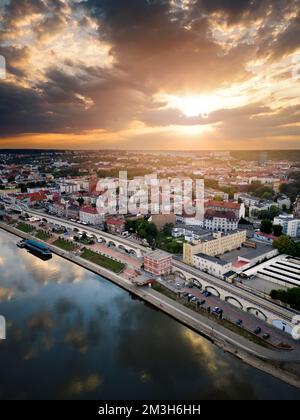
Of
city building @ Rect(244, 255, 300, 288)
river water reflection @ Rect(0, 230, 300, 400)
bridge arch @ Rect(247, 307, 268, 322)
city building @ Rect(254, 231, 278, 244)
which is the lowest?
river water reflection @ Rect(0, 230, 300, 400)

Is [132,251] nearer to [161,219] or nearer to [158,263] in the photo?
[158,263]

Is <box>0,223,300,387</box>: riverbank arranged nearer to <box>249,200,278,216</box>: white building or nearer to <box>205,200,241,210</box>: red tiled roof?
<box>205,200,241,210</box>: red tiled roof

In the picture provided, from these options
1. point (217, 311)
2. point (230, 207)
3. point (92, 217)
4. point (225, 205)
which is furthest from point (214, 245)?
point (92, 217)

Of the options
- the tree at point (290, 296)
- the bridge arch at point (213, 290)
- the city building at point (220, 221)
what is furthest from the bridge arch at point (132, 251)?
the tree at point (290, 296)

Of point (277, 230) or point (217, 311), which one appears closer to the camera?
point (217, 311)

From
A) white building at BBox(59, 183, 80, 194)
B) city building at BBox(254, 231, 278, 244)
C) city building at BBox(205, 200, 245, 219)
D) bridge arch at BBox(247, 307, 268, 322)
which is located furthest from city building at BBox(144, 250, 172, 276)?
white building at BBox(59, 183, 80, 194)
